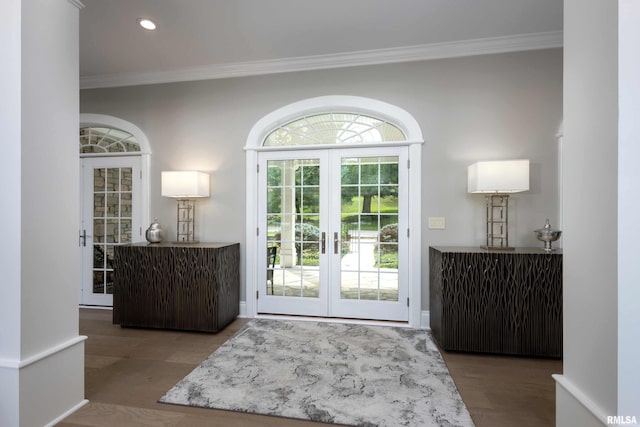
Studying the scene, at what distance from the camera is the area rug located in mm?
1874

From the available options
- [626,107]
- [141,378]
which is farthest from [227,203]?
[626,107]

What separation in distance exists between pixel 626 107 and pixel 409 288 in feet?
8.63

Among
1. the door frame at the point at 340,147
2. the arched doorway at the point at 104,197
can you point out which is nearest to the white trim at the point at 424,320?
the door frame at the point at 340,147

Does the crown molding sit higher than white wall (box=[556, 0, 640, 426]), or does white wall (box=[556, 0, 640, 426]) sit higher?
the crown molding

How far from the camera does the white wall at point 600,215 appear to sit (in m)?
1.01

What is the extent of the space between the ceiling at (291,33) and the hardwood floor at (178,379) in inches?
119

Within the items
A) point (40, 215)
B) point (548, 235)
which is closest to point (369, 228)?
point (548, 235)

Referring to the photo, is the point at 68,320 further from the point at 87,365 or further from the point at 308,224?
the point at 308,224

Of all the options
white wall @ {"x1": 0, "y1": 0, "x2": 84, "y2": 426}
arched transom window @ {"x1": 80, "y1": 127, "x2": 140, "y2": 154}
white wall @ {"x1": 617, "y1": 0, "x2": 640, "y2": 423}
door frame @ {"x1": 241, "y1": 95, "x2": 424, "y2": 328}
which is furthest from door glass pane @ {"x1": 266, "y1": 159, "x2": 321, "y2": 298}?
white wall @ {"x1": 617, "y1": 0, "x2": 640, "y2": 423}

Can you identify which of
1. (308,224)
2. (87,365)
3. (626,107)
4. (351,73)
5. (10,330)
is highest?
(351,73)

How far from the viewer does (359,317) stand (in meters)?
3.49

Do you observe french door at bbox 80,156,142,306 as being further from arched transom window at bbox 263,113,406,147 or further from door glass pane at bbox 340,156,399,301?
door glass pane at bbox 340,156,399,301

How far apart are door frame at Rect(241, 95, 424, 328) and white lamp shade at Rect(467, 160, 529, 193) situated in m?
0.65

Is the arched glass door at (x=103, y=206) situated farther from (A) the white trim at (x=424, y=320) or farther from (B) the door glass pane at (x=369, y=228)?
(A) the white trim at (x=424, y=320)
